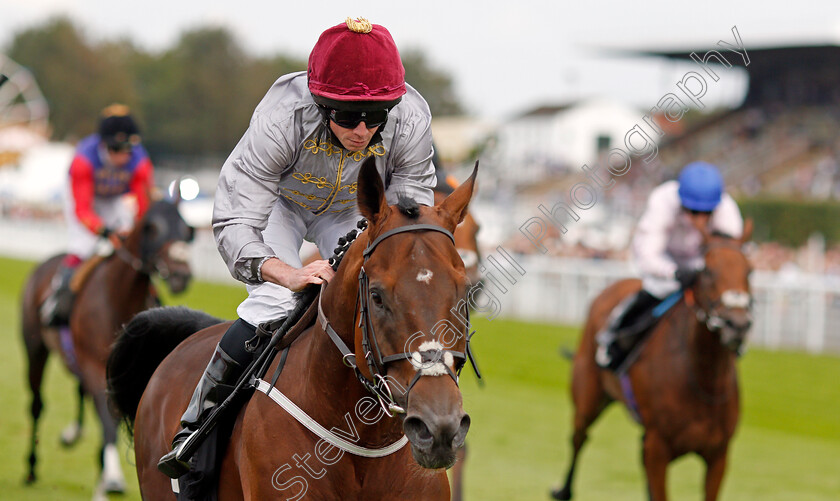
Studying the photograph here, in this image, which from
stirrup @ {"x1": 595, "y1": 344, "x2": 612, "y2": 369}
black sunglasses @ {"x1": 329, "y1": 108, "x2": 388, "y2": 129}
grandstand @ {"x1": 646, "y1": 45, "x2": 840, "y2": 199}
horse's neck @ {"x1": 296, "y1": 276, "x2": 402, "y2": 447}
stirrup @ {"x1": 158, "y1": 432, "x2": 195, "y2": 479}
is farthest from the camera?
grandstand @ {"x1": 646, "y1": 45, "x2": 840, "y2": 199}

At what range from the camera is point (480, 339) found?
13617 millimetres

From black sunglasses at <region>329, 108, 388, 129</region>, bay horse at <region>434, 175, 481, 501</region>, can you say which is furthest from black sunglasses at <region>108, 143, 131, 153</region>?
black sunglasses at <region>329, 108, 388, 129</region>

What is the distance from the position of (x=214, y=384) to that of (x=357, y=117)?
99 cm

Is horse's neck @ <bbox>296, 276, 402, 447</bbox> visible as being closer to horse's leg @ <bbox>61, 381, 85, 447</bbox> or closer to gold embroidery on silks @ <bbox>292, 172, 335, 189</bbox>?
gold embroidery on silks @ <bbox>292, 172, 335, 189</bbox>

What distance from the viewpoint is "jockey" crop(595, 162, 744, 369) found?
5.86m

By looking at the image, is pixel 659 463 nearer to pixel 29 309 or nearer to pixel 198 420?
pixel 198 420

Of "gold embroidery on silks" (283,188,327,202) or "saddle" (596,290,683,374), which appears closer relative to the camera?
"gold embroidery on silks" (283,188,327,202)

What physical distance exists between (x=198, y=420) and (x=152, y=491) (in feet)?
1.91

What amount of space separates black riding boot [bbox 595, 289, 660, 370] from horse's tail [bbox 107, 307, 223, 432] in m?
3.07

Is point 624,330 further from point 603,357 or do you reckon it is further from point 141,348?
point 141,348

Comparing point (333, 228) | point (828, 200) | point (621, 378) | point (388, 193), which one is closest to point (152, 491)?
point (333, 228)

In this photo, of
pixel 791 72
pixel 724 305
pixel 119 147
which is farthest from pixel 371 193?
pixel 791 72

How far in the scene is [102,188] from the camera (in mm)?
7348

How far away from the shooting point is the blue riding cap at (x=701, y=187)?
5828 millimetres
